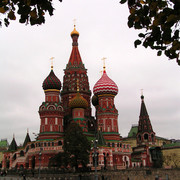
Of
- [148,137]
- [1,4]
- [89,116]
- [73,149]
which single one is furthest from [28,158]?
[1,4]

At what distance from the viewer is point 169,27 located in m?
4.50

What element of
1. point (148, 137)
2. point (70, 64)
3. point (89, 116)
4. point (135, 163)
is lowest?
point (135, 163)

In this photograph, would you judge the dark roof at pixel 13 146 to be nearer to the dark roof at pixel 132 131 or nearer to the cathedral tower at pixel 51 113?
the cathedral tower at pixel 51 113

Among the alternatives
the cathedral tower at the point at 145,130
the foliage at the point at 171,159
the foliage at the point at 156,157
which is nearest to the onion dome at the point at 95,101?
the cathedral tower at the point at 145,130

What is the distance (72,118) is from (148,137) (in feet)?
69.2

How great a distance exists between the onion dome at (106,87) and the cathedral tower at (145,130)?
1423 centimetres

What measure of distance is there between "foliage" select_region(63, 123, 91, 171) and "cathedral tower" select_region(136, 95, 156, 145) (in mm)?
29987

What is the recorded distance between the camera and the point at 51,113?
4894 centimetres

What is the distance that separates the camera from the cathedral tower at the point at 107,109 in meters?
49.7

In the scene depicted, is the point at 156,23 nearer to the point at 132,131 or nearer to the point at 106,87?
the point at 106,87

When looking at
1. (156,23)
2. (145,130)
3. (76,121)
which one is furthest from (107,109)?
(156,23)

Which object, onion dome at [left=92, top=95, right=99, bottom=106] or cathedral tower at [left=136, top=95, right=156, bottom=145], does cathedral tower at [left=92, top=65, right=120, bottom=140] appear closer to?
onion dome at [left=92, top=95, right=99, bottom=106]

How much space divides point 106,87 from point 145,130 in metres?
17.2

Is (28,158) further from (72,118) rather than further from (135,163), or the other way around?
(135,163)
